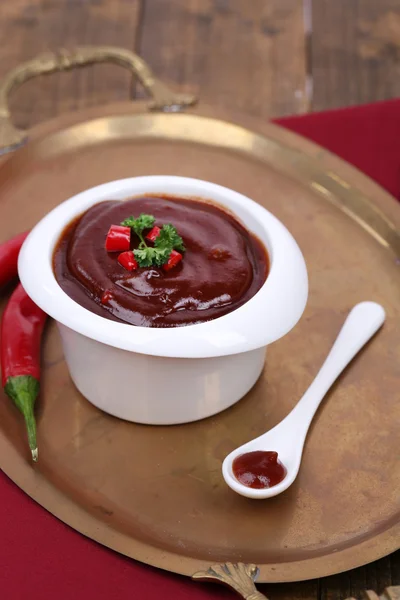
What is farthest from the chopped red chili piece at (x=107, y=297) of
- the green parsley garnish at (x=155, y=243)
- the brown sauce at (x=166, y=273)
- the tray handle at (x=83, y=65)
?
the tray handle at (x=83, y=65)

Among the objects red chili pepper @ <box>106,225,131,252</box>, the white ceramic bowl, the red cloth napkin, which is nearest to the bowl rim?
the white ceramic bowl

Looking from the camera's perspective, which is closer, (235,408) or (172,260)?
(172,260)

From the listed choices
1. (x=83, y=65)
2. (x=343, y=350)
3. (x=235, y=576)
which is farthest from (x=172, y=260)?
(x=83, y=65)

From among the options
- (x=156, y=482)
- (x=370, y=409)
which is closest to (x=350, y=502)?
(x=370, y=409)

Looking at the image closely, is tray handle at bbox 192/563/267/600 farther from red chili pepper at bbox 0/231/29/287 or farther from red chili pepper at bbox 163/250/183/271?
red chili pepper at bbox 0/231/29/287


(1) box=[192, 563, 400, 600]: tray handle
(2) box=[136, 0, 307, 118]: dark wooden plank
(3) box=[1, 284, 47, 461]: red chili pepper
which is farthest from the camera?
(2) box=[136, 0, 307, 118]: dark wooden plank

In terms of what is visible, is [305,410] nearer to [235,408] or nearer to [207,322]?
[235,408]
